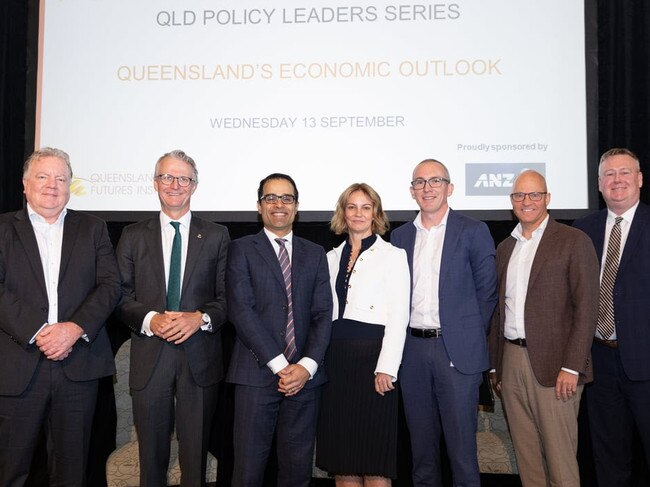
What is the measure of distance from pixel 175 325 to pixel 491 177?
225 cm

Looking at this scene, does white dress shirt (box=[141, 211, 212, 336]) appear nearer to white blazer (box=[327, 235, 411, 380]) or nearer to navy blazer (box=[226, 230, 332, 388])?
navy blazer (box=[226, 230, 332, 388])

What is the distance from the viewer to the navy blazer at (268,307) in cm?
258

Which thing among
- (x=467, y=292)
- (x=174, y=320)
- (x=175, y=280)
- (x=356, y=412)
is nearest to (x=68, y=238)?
(x=175, y=280)

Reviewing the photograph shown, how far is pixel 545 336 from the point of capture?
2.74 metres

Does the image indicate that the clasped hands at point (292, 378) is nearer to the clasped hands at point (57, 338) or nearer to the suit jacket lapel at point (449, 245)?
the suit jacket lapel at point (449, 245)

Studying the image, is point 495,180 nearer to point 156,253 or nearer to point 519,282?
point 519,282

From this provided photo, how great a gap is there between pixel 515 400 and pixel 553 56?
7.22 feet

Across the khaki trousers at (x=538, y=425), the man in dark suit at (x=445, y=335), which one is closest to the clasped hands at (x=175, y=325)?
the man in dark suit at (x=445, y=335)

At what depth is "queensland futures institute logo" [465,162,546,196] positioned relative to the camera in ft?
12.2

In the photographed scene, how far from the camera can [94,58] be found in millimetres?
4004

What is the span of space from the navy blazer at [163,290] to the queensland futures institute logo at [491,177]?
176 cm

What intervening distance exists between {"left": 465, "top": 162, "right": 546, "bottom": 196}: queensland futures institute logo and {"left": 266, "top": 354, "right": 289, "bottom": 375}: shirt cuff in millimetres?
1830

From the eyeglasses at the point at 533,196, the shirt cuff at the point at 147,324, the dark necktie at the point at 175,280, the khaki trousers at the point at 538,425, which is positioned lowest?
the khaki trousers at the point at 538,425

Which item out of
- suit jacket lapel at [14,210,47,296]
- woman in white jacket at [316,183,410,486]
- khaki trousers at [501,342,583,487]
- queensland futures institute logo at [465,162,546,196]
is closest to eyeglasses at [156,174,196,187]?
suit jacket lapel at [14,210,47,296]
